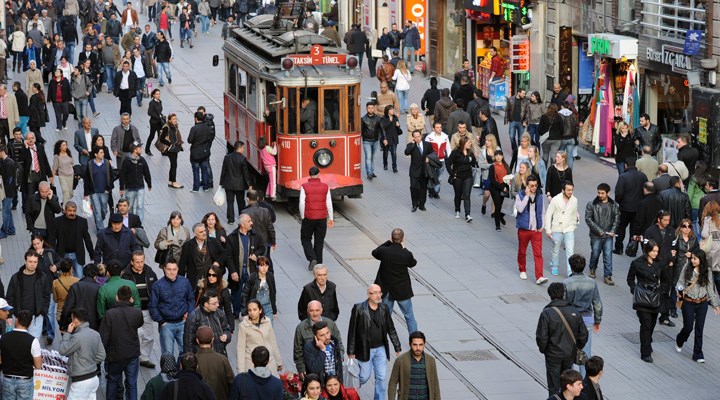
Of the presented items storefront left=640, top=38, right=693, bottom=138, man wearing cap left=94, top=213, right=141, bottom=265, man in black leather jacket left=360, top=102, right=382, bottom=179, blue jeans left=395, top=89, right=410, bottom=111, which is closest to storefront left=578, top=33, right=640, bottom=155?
storefront left=640, top=38, right=693, bottom=138

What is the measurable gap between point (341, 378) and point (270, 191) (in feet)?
37.5

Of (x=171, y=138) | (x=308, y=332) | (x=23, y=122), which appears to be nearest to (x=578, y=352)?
(x=308, y=332)

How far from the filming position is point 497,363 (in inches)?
757

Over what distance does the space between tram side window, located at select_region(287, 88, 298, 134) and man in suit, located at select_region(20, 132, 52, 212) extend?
3899 mm

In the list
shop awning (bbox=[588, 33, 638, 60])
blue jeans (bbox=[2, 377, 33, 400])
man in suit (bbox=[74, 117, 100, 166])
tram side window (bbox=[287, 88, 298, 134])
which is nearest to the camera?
blue jeans (bbox=[2, 377, 33, 400])

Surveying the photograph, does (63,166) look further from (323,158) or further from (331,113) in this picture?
(331,113)

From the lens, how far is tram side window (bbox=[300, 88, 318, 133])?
26312 mm

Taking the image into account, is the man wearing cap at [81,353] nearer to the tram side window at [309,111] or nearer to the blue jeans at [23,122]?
the tram side window at [309,111]

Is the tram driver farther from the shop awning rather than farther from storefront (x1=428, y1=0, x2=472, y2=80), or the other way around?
storefront (x1=428, y1=0, x2=472, y2=80)

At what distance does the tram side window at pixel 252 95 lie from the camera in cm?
2756

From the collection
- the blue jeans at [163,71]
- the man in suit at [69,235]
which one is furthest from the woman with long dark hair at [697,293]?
the blue jeans at [163,71]

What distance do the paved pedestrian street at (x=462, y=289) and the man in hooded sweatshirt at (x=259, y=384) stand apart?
3.66m

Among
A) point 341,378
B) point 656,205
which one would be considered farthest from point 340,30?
point 341,378

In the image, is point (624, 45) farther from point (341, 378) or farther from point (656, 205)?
point (341, 378)
